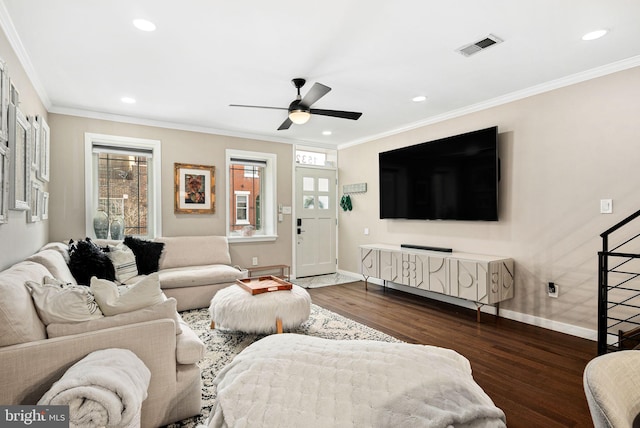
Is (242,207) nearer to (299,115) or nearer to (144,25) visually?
(299,115)

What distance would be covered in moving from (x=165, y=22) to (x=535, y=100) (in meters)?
3.64

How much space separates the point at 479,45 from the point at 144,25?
2539mm

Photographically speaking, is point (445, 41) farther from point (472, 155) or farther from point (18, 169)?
point (18, 169)

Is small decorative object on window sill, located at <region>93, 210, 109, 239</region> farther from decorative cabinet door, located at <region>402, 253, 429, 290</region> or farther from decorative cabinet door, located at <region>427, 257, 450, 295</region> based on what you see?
decorative cabinet door, located at <region>427, 257, 450, 295</region>

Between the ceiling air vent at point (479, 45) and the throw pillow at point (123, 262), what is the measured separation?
3.96 m

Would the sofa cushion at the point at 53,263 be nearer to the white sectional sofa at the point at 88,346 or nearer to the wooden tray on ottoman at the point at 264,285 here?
the white sectional sofa at the point at 88,346

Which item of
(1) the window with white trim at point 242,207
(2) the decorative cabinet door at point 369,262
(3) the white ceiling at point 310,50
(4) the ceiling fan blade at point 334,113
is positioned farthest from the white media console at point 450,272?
(1) the window with white trim at point 242,207

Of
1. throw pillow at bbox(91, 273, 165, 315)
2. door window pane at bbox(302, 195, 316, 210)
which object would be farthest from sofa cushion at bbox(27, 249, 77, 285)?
door window pane at bbox(302, 195, 316, 210)

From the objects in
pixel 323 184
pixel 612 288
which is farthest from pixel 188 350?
pixel 323 184

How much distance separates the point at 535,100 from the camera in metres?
3.60

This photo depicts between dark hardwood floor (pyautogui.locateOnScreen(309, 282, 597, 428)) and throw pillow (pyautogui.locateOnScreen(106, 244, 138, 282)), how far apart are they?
2.27 meters

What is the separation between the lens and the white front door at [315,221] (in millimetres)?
6117

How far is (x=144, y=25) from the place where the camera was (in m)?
2.38

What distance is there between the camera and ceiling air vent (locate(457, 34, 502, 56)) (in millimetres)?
2566
